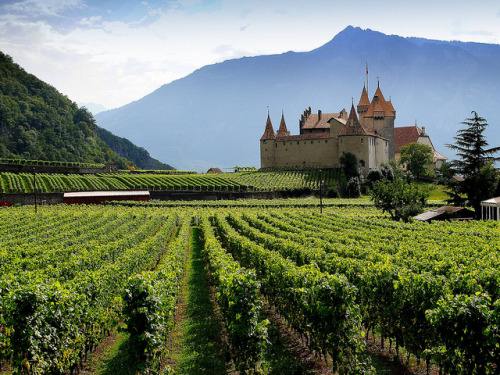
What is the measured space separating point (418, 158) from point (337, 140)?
16701 mm

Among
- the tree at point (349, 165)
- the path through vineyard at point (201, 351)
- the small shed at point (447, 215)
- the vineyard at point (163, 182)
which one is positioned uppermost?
the tree at point (349, 165)

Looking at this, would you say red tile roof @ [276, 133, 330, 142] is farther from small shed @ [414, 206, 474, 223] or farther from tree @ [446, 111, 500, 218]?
small shed @ [414, 206, 474, 223]

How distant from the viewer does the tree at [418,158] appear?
87312 millimetres

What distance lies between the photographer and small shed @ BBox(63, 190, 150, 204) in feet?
225

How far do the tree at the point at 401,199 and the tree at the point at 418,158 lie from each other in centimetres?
4471

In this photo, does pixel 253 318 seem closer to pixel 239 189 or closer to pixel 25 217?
pixel 25 217

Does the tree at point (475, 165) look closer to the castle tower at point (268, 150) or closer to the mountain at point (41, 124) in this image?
the castle tower at point (268, 150)

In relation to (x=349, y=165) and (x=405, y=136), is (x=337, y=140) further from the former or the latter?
(x=405, y=136)

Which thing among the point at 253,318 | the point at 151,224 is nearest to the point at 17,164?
the point at 151,224

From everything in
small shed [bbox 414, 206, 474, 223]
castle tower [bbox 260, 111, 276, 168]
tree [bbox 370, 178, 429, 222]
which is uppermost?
castle tower [bbox 260, 111, 276, 168]

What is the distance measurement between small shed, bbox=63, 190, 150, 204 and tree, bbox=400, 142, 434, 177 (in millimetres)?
49067

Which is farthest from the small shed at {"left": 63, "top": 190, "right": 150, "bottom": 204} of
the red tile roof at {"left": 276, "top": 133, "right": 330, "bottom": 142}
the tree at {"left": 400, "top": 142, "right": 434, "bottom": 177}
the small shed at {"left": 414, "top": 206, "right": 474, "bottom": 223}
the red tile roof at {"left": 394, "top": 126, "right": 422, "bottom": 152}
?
the red tile roof at {"left": 394, "top": 126, "right": 422, "bottom": 152}

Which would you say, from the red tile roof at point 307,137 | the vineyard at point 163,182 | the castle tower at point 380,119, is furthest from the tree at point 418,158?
the red tile roof at point 307,137

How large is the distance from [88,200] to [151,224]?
118ft
